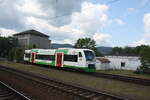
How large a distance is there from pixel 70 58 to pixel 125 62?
21093 mm

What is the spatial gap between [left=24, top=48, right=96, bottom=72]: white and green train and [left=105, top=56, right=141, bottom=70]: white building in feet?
61.0

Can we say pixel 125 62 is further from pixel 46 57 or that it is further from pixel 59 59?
pixel 59 59

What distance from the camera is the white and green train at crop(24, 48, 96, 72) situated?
22.3 metres

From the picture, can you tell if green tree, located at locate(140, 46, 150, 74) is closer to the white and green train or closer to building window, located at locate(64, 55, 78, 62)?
the white and green train

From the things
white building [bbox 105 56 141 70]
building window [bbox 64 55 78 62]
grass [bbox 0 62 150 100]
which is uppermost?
building window [bbox 64 55 78 62]

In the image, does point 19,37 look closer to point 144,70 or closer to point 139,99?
point 144,70

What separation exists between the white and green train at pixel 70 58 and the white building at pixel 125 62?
1860 centimetres

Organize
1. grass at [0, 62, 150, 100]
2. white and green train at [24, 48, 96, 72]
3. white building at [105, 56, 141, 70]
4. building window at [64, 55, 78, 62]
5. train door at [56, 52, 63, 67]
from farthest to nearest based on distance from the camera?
white building at [105, 56, 141, 70]
train door at [56, 52, 63, 67]
building window at [64, 55, 78, 62]
white and green train at [24, 48, 96, 72]
grass at [0, 62, 150, 100]

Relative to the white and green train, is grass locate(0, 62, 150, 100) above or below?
below

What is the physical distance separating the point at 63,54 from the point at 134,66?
66.5 ft

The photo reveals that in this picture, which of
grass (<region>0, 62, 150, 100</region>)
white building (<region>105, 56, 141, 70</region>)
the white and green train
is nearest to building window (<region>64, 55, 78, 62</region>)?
the white and green train

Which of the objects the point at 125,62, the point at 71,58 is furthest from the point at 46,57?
the point at 125,62

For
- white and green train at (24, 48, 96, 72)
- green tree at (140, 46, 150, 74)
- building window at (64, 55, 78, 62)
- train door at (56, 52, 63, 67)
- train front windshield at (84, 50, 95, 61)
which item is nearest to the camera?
white and green train at (24, 48, 96, 72)

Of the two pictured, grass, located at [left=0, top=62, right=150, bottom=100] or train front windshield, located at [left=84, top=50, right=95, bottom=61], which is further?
train front windshield, located at [left=84, top=50, right=95, bottom=61]
